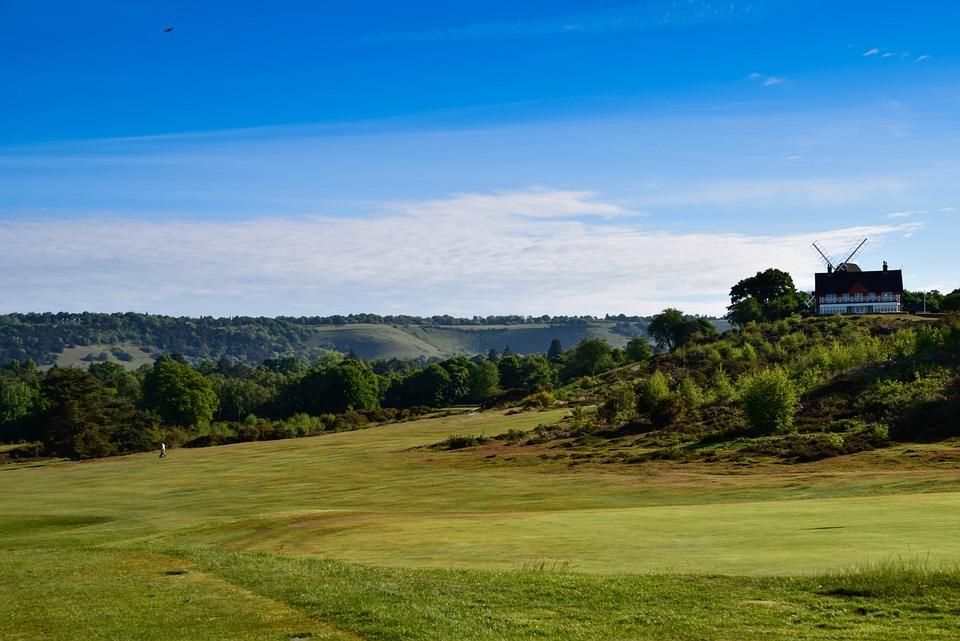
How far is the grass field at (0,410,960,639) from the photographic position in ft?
54.9

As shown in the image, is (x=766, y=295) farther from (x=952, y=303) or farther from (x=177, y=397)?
(x=177, y=397)

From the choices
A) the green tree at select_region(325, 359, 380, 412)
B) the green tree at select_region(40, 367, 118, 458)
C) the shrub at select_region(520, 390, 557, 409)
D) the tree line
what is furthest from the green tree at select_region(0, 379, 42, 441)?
the shrub at select_region(520, 390, 557, 409)

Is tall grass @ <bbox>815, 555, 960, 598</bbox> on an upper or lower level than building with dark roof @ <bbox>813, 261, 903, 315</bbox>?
lower

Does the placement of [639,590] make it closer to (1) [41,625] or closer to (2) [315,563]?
(2) [315,563]

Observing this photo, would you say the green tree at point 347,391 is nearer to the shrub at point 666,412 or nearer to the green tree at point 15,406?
the green tree at point 15,406

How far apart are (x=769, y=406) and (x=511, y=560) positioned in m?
46.2

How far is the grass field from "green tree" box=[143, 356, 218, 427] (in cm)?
7735

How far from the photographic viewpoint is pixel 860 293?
164250mm

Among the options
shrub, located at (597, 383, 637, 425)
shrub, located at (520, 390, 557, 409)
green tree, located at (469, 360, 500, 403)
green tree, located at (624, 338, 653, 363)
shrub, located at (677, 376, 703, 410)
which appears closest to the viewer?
shrub, located at (677, 376, 703, 410)

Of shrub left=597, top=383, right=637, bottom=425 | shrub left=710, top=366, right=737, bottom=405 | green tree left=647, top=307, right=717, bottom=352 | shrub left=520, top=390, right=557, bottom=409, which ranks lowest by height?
shrub left=520, top=390, right=557, bottom=409

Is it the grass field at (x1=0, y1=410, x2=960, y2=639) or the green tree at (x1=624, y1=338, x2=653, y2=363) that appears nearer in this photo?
the grass field at (x1=0, y1=410, x2=960, y2=639)

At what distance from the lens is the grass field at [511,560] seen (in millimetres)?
16734

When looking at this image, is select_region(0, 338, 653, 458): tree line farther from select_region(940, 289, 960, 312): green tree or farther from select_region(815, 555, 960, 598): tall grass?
select_region(815, 555, 960, 598): tall grass

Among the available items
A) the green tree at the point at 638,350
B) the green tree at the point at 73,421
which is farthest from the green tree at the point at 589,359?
the green tree at the point at 73,421
